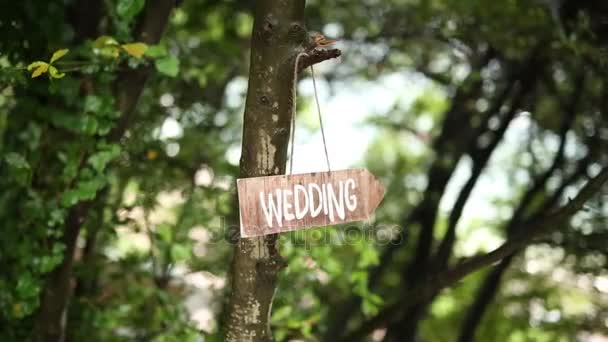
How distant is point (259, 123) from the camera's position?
150 centimetres

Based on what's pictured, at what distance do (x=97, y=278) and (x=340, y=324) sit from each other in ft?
8.39

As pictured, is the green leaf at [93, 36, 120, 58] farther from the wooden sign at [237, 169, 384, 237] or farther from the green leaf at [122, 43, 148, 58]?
the wooden sign at [237, 169, 384, 237]

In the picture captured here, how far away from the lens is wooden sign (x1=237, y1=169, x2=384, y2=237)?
1417 mm

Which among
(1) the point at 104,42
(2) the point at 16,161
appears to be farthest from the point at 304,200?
(2) the point at 16,161

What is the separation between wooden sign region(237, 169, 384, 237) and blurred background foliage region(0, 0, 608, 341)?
2.34 feet

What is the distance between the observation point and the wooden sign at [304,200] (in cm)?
142

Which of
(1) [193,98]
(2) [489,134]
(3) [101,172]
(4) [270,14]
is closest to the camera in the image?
(4) [270,14]

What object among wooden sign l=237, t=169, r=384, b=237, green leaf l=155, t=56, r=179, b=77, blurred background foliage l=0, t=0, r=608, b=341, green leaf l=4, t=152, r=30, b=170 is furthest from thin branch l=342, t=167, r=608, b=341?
green leaf l=4, t=152, r=30, b=170

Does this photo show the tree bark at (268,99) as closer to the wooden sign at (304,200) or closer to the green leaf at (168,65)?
the wooden sign at (304,200)

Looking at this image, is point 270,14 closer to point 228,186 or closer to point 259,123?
point 259,123

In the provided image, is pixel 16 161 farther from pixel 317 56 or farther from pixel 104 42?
pixel 317 56

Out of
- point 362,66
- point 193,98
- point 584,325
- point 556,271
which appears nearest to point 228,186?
point 193,98

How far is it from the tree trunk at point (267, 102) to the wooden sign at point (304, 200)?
0.08 metres

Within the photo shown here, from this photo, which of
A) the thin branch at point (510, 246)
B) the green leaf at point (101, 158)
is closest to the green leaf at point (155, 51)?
the green leaf at point (101, 158)
